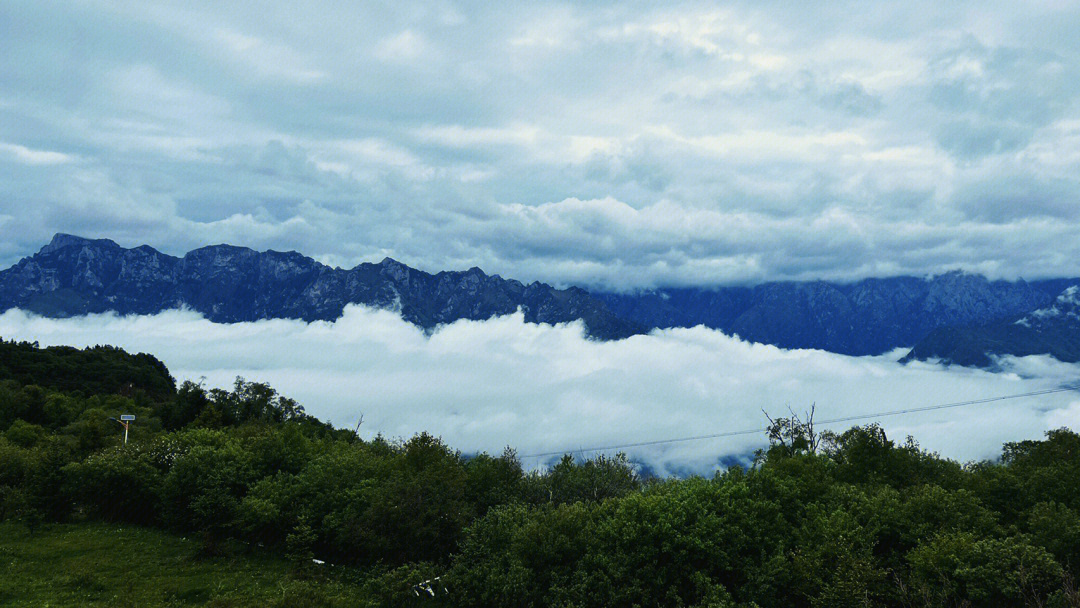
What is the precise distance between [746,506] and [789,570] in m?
7.03

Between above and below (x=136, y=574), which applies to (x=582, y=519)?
above

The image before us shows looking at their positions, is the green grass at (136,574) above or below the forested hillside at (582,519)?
below

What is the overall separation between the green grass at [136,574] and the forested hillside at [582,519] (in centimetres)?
91

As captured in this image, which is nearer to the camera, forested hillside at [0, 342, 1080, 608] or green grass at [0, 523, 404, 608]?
forested hillside at [0, 342, 1080, 608]

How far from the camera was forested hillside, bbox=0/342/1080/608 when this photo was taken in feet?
151

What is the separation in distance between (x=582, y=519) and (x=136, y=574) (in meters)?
39.7

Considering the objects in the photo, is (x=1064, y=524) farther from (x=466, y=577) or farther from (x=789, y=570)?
(x=466, y=577)

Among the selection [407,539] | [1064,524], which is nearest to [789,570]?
[1064,524]

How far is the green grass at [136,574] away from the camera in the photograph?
50.1 meters

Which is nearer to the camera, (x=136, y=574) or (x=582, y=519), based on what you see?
(x=582, y=519)

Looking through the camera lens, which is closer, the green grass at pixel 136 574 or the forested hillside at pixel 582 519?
the forested hillside at pixel 582 519

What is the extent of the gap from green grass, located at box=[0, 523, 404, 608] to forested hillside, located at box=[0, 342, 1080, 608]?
2.99 ft

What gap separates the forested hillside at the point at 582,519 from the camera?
4612cm

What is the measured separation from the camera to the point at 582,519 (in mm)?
54688
